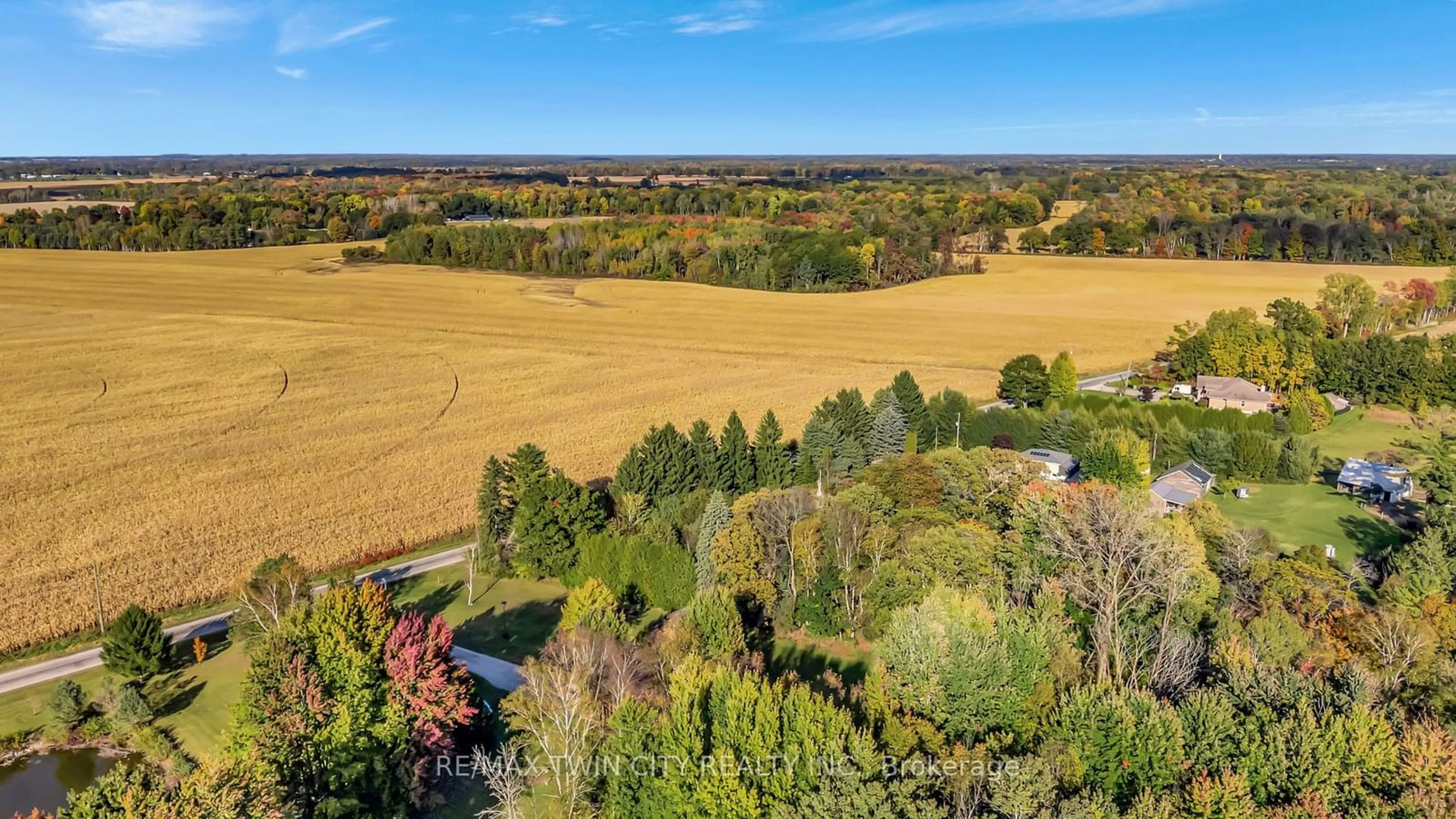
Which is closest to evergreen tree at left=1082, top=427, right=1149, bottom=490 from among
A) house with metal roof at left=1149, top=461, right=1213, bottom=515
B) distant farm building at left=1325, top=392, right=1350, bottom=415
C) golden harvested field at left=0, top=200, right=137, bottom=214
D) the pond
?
house with metal roof at left=1149, top=461, right=1213, bottom=515

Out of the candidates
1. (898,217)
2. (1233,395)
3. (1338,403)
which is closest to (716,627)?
(1233,395)

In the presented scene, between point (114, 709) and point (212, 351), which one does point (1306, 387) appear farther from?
point (212, 351)

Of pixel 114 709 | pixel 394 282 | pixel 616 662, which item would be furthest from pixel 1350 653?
pixel 394 282

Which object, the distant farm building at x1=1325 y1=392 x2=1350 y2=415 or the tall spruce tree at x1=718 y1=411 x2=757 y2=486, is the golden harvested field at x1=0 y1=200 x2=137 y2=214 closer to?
the tall spruce tree at x1=718 y1=411 x2=757 y2=486

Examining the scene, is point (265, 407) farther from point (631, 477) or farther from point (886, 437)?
point (886, 437)

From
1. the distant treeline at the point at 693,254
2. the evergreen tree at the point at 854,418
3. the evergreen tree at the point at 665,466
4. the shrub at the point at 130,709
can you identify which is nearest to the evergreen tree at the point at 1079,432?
the evergreen tree at the point at 854,418

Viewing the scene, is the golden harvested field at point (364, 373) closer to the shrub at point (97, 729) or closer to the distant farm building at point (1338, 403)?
the shrub at point (97, 729)
